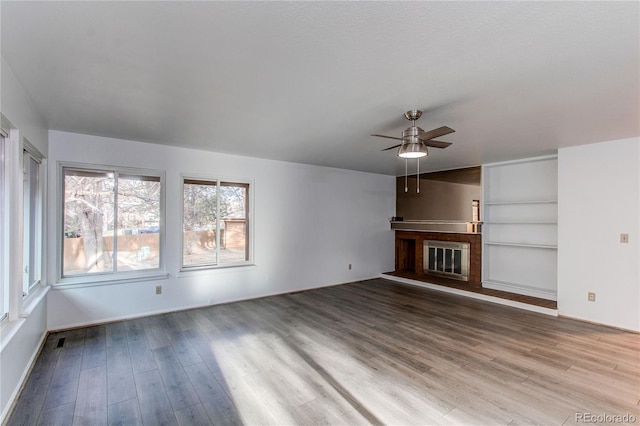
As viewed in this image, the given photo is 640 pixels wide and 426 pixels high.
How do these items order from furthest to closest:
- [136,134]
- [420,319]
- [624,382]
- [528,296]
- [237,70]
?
[528,296], [420,319], [136,134], [624,382], [237,70]

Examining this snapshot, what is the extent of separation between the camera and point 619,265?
3922 mm

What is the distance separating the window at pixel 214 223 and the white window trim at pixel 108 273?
0.31m

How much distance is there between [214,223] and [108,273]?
5.19 feet

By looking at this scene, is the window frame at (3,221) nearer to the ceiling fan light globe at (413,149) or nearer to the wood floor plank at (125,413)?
the wood floor plank at (125,413)

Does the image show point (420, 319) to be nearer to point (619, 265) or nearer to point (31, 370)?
point (619, 265)

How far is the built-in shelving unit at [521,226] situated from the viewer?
4.97 meters

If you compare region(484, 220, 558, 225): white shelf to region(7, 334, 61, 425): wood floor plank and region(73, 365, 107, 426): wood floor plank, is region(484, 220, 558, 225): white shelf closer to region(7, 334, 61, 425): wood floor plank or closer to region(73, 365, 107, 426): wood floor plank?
region(73, 365, 107, 426): wood floor plank

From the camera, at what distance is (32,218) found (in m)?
3.29

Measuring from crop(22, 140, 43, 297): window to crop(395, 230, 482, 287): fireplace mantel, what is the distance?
6.39m

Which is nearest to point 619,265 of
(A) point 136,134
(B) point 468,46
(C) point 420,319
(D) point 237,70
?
(C) point 420,319

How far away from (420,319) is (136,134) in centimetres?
457

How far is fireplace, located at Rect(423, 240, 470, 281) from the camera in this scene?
6008mm

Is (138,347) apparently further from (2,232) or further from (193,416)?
(2,232)

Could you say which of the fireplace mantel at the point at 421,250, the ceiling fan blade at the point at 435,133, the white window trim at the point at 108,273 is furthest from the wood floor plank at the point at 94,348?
the fireplace mantel at the point at 421,250
